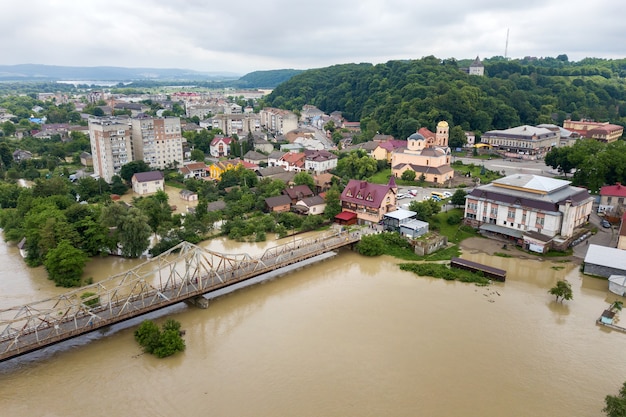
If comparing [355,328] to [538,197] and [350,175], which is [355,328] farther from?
[350,175]

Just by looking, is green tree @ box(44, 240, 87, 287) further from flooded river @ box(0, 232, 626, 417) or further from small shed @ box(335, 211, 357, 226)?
small shed @ box(335, 211, 357, 226)

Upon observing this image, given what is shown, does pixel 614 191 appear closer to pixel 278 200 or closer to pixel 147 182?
pixel 278 200

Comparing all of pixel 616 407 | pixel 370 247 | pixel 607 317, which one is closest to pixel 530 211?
pixel 607 317

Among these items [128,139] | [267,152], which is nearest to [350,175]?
[267,152]

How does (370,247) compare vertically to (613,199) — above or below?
below

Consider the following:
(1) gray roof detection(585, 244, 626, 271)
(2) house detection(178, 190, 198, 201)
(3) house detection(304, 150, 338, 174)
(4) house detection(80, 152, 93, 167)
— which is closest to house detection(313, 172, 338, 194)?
(3) house detection(304, 150, 338, 174)

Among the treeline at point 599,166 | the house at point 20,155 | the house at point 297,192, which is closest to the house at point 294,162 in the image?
the house at point 297,192
